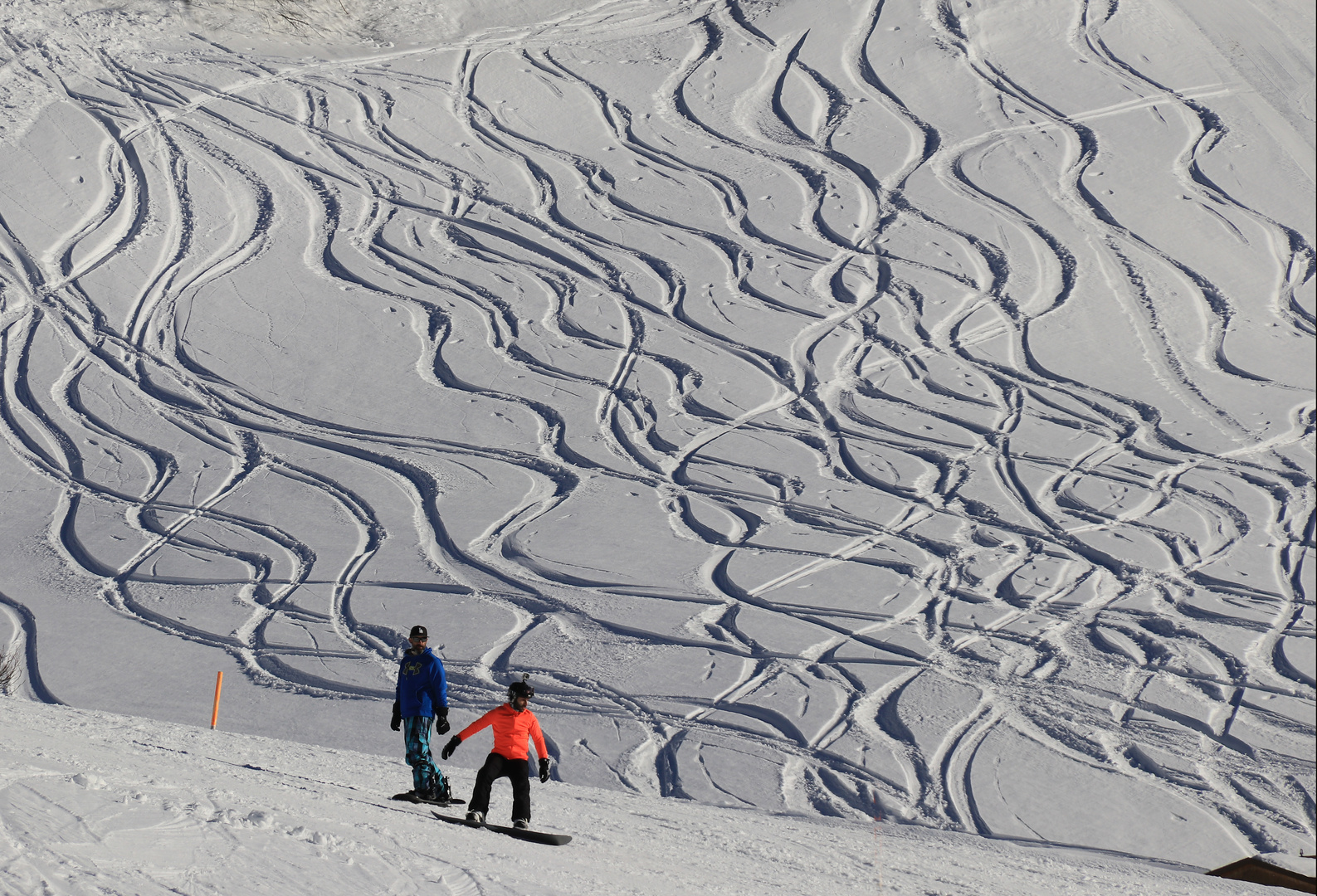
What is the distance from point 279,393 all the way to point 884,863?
10573 millimetres

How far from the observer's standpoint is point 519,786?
5.54 m

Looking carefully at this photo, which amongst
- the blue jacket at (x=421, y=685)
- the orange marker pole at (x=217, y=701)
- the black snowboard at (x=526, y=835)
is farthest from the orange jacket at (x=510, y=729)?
the orange marker pole at (x=217, y=701)

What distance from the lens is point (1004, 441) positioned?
14.1m

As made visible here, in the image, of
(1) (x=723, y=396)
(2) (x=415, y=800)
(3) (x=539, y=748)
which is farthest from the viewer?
(1) (x=723, y=396)

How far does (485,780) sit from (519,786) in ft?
0.52

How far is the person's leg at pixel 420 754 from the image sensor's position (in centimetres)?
596

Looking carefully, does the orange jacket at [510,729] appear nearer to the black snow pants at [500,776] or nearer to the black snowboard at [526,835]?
the black snow pants at [500,776]

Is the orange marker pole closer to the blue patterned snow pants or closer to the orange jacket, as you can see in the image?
the blue patterned snow pants

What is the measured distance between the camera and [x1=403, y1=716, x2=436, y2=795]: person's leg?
5961mm

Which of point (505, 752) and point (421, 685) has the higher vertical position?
point (421, 685)

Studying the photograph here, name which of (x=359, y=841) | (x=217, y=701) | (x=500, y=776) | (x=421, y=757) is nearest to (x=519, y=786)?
(x=500, y=776)

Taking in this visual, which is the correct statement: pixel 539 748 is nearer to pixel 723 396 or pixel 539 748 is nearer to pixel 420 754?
pixel 420 754

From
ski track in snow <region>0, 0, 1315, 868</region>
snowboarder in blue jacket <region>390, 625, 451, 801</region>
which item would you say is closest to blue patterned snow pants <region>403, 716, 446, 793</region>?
snowboarder in blue jacket <region>390, 625, 451, 801</region>

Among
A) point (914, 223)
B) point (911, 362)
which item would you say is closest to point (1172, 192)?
point (914, 223)
